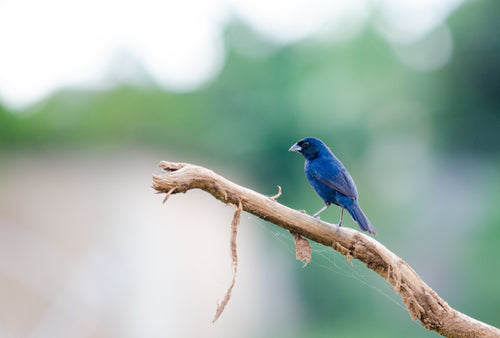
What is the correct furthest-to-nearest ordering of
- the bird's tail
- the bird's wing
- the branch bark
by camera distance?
the bird's wing
the bird's tail
the branch bark

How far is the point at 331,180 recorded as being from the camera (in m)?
3.04

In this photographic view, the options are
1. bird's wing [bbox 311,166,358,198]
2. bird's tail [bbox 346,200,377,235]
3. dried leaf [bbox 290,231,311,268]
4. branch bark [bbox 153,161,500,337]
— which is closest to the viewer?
branch bark [bbox 153,161,500,337]

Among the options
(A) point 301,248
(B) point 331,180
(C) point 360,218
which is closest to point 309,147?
(B) point 331,180

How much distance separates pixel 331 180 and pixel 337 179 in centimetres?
3

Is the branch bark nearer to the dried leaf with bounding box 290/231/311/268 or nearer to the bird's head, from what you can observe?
the dried leaf with bounding box 290/231/311/268

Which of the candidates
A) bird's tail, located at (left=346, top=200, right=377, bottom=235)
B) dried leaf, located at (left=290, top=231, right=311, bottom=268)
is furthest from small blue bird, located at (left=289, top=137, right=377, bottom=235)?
dried leaf, located at (left=290, top=231, right=311, bottom=268)

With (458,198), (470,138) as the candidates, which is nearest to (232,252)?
(458,198)

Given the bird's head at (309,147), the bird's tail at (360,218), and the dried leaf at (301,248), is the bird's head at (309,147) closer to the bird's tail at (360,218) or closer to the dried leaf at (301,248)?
the bird's tail at (360,218)

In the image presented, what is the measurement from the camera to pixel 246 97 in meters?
10.0

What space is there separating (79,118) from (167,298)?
2914 mm

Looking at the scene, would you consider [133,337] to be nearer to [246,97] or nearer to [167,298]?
[167,298]

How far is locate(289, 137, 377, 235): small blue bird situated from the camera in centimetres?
300

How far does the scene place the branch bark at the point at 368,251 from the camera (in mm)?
2271

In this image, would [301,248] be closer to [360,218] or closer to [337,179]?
[360,218]
